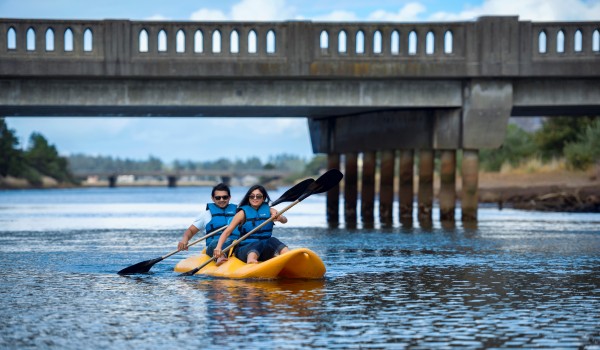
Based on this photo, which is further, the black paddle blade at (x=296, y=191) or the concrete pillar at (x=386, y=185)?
the concrete pillar at (x=386, y=185)

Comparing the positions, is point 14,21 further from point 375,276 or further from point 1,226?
point 375,276

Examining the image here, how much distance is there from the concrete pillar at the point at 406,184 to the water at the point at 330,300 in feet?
39.9

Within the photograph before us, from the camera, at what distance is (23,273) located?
22.4m

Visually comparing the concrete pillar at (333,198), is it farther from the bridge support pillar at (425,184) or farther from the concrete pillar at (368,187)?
the bridge support pillar at (425,184)

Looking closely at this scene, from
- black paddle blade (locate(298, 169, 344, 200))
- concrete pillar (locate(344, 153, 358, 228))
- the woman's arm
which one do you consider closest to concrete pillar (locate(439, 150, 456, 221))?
concrete pillar (locate(344, 153, 358, 228))

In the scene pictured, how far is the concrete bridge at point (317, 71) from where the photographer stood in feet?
123

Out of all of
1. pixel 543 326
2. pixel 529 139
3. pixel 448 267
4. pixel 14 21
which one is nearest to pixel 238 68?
pixel 14 21

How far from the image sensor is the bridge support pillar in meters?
42.2

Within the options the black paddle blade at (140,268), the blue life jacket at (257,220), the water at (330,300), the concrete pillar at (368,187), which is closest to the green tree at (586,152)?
the concrete pillar at (368,187)

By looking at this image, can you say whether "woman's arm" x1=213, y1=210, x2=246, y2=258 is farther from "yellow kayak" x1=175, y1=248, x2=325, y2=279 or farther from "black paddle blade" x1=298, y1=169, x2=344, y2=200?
"black paddle blade" x1=298, y1=169, x2=344, y2=200

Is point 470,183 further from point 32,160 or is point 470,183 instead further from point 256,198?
point 32,160

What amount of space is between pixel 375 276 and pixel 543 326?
23.5 feet

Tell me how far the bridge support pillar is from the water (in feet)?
34.5

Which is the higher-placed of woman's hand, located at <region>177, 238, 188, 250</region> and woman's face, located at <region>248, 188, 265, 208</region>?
woman's face, located at <region>248, 188, 265, 208</region>
